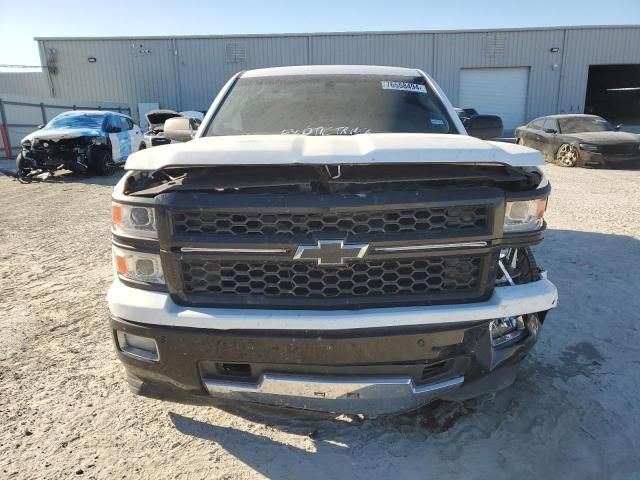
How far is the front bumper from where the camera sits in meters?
1.82

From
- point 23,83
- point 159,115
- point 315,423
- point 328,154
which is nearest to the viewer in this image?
point 328,154

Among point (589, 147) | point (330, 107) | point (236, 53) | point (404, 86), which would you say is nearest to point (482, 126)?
point (404, 86)

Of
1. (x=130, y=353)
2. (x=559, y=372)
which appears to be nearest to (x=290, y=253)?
(x=130, y=353)

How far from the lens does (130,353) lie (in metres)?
2.01

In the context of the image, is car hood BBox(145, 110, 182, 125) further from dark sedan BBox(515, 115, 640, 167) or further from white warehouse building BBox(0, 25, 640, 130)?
white warehouse building BBox(0, 25, 640, 130)

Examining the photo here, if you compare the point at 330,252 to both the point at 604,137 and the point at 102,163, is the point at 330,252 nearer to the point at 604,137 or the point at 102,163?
the point at 102,163

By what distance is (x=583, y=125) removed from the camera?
12.3m

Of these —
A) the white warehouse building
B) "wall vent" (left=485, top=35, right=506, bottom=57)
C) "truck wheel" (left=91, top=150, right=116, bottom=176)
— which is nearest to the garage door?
the white warehouse building

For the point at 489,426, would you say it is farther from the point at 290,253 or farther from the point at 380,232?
the point at 290,253

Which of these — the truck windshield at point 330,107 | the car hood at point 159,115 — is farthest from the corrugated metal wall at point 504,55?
the truck windshield at point 330,107

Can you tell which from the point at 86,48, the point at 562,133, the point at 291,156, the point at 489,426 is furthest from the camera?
the point at 86,48

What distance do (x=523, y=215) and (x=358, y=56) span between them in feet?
86.8

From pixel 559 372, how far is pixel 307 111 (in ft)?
7.79

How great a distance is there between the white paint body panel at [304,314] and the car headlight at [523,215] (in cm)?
28
